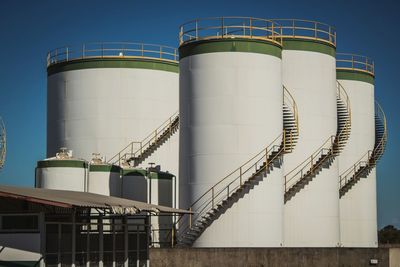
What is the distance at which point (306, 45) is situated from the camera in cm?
5438

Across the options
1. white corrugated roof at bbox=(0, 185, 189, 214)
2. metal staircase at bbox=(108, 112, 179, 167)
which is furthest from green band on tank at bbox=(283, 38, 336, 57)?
white corrugated roof at bbox=(0, 185, 189, 214)

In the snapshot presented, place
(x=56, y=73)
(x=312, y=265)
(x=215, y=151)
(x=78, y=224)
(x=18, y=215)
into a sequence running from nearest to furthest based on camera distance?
(x=18, y=215) < (x=78, y=224) < (x=312, y=265) < (x=215, y=151) < (x=56, y=73)

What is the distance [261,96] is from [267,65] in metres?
1.91

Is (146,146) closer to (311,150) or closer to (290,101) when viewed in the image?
(290,101)

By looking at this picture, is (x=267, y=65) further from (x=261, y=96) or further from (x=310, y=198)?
(x=310, y=198)

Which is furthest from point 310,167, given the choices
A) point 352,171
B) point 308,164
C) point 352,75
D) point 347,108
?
point 352,75

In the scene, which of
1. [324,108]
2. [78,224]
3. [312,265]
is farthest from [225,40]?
[78,224]

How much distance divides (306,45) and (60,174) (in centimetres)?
1723

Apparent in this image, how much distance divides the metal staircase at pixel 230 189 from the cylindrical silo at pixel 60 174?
22.0 ft

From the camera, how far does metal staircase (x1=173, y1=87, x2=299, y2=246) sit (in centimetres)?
4659

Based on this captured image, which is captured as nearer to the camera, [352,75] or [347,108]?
[347,108]

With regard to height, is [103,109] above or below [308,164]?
above

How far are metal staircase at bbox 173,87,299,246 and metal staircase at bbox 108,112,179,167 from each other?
11591mm

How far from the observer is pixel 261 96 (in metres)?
47.2
